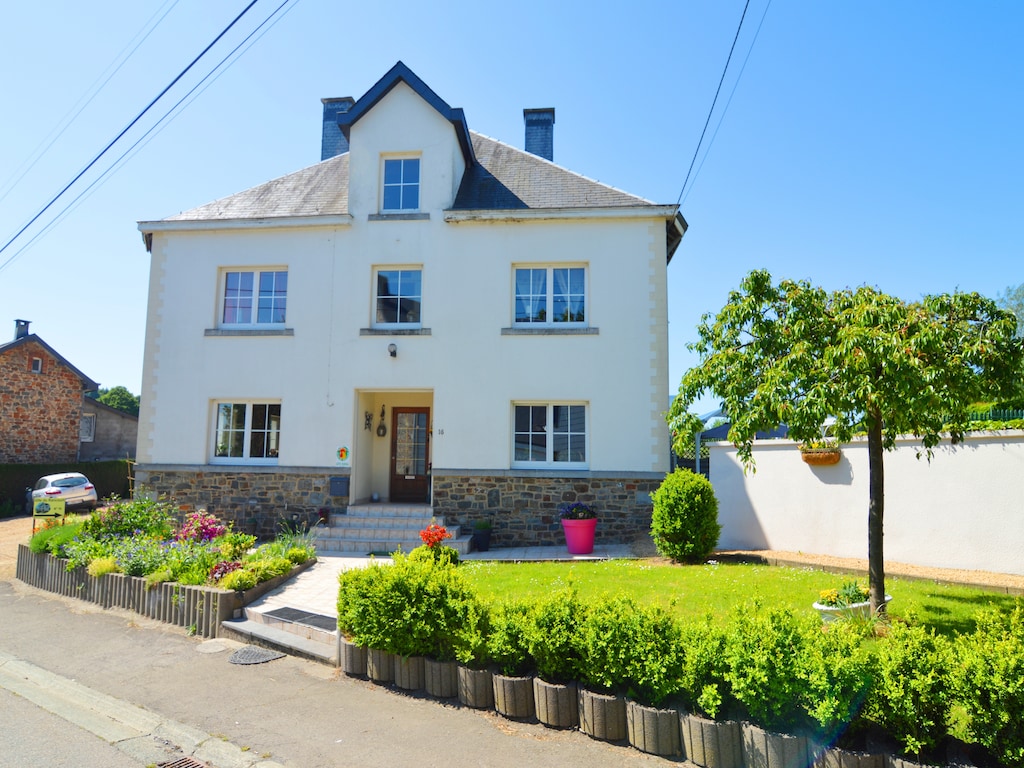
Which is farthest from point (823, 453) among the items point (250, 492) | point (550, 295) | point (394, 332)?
point (250, 492)

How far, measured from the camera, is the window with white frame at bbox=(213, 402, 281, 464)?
13930 mm

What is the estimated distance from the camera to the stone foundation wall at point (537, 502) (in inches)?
492

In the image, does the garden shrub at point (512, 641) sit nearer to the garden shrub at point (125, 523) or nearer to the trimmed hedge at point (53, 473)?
the garden shrub at point (125, 523)

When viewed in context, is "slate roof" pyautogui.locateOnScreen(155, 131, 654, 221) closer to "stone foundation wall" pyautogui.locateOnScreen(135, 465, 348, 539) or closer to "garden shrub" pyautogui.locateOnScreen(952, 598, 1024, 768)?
"stone foundation wall" pyautogui.locateOnScreen(135, 465, 348, 539)

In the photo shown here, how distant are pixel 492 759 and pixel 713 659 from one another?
170cm

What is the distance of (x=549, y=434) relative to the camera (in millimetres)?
13156

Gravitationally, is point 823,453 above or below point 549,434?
below

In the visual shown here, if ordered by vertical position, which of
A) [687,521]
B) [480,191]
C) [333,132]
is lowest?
[687,521]

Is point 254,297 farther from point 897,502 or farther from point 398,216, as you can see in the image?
point 897,502

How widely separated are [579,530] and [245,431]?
7880 mm

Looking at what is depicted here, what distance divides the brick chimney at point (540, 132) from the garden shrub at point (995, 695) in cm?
1505

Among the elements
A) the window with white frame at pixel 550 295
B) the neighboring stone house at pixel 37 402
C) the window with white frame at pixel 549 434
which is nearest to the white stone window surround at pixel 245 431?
the window with white frame at pixel 549 434

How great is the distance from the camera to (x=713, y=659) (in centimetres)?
430

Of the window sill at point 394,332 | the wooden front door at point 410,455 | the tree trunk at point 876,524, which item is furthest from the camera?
the wooden front door at point 410,455
